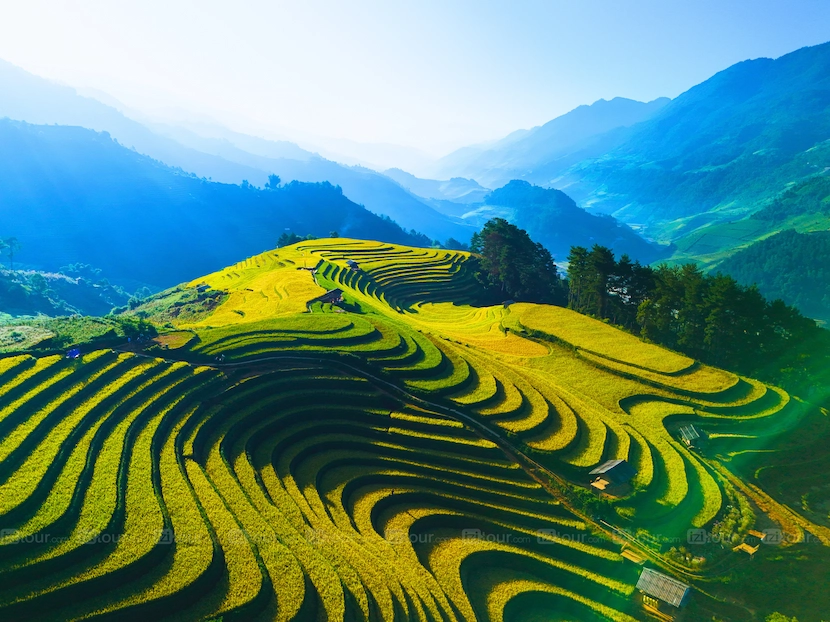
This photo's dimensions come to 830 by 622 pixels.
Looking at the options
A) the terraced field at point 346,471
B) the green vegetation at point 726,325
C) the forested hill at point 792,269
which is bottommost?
the terraced field at point 346,471

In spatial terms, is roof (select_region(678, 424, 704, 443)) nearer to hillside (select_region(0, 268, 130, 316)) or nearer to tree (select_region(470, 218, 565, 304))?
tree (select_region(470, 218, 565, 304))

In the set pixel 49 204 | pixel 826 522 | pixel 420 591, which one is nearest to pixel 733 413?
pixel 826 522

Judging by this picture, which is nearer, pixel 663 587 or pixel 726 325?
pixel 663 587

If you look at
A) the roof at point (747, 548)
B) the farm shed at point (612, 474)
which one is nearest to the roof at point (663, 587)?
the roof at point (747, 548)

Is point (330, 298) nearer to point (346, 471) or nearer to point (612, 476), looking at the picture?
point (346, 471)

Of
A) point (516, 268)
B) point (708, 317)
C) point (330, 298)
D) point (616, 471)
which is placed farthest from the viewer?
point (516, 268)

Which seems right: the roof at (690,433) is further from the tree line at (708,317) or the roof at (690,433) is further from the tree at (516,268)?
the tree at (516,268)

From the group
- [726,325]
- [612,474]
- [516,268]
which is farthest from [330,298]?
[726,325]
